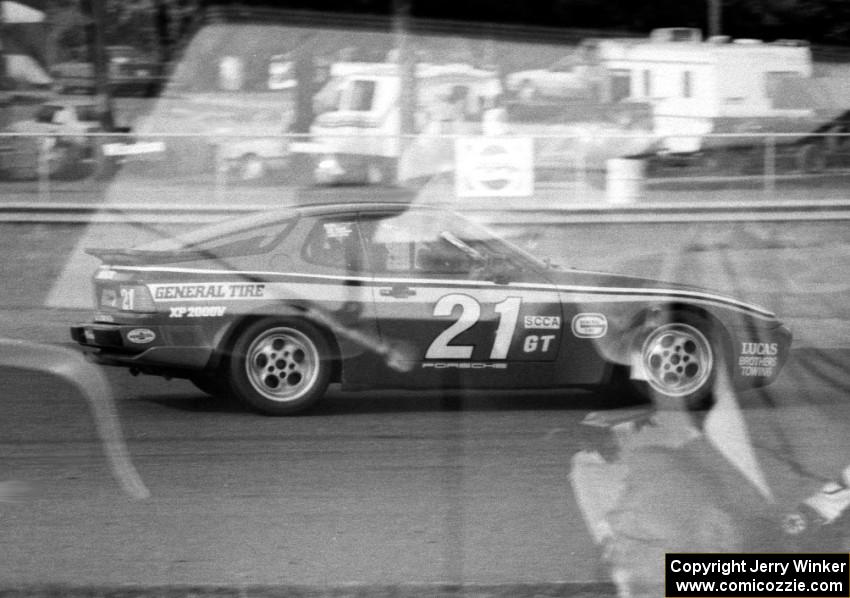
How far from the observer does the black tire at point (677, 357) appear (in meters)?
6.64

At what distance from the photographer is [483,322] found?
6531mm

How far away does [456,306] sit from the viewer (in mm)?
6520

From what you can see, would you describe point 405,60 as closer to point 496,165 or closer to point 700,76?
point 700,76

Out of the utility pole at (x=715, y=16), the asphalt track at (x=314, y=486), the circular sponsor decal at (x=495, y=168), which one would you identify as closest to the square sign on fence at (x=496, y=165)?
the circular sponsor decal at (x=495, y=168)

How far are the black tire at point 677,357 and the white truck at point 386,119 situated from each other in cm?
151

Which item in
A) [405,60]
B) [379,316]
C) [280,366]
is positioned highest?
[405,60]

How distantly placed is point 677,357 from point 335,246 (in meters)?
1.83

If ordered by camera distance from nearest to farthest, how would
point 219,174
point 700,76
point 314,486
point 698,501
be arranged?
point 698,501, point 314,486, point 219,174, point 700,76

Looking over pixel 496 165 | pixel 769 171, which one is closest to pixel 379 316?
pixel 769 171

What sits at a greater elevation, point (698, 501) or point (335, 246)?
point (335, 246)

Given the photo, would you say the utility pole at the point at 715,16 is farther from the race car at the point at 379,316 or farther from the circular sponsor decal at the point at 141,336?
the circular sponsor decal at the point at 141,336

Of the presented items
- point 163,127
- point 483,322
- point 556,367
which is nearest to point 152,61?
point 163,127

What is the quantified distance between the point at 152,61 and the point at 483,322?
228cm

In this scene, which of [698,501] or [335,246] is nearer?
[698,501]
